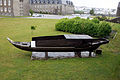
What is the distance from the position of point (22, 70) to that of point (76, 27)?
1300 cm

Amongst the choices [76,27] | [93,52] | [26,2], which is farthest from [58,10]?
[93,52]

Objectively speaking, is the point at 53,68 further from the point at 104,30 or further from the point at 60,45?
the point at 104,30

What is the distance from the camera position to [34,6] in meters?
87.2

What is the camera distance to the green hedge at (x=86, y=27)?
16734mm

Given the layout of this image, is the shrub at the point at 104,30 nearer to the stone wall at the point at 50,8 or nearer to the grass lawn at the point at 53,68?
the grass lawn at the point at 53,68

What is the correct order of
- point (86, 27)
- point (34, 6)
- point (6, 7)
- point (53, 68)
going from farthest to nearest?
point (34, 6)
point (6, 7)
point (86, 27)
point (53, 68)

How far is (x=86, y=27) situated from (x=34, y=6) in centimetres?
7382

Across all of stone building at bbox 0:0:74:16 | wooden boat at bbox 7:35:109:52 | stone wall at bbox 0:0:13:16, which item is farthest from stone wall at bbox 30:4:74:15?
wooden boat at bbox 7:35:109:52

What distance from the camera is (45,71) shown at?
7.53 meters

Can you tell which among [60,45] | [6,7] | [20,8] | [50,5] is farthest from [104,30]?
[50,5]

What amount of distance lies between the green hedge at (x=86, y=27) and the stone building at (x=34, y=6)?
36388mm

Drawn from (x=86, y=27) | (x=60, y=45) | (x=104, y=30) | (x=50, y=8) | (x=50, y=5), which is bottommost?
(x=60, y=45)

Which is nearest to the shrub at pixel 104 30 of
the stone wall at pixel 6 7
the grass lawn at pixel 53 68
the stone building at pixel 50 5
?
Answer: the grass lawn at pixel 53 68

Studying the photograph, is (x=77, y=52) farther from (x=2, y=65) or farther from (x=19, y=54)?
(x=2, y=65)
